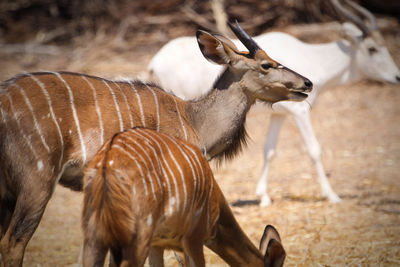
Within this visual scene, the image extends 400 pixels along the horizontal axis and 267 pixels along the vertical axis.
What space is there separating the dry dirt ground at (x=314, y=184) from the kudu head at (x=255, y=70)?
4.27ft

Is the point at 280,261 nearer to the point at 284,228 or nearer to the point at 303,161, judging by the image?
the point at 284,228

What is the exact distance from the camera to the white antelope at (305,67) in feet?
18.7

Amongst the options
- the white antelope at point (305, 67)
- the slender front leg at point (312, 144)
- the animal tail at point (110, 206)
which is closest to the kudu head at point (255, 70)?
the white antelope at point (305, 67)

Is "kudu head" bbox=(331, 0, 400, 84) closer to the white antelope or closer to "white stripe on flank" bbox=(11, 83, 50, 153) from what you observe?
the white antelope

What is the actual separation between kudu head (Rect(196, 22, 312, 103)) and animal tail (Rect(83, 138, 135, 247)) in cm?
190

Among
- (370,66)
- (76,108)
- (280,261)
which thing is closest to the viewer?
(280,261)

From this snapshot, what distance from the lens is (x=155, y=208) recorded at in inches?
95.9

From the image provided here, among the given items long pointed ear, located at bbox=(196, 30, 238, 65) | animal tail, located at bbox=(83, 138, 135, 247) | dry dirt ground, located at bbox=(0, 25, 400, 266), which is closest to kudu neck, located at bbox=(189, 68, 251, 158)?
long pointed ear, located at bbox=(196, 30, 238, 65)

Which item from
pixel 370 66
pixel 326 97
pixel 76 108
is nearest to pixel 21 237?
pixel 76 108

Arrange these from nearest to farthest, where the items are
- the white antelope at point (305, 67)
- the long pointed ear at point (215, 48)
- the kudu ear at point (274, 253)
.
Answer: the kudu ear at point (274, 253), the long pointed ear at point (215, 48), the white antelope at point (305, 67)

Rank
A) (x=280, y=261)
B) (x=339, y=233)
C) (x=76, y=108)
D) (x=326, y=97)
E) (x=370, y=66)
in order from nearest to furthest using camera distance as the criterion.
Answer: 1. (x=280, y=261)
2. (x=76, y=108)
3. (x=339, y=233)
4. (x=370, y=66)
5. (x=326, y=97)

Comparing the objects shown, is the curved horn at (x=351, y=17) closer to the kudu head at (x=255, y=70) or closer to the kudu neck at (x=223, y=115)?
the kudu head at (x=255, y=70)

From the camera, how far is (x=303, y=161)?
779cm

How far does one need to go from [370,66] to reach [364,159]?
1722 mm
